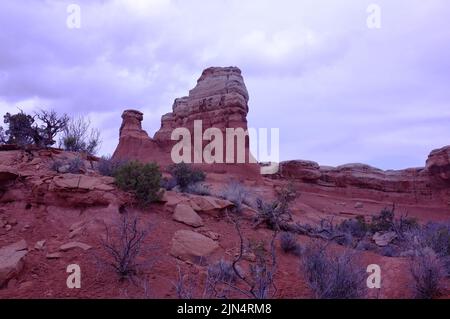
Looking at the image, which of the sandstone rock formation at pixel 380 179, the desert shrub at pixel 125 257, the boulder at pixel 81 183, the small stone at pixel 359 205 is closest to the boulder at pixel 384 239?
the desert shrub at pixel 125 257

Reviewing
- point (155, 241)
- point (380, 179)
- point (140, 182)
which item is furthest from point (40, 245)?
point (380, 179)

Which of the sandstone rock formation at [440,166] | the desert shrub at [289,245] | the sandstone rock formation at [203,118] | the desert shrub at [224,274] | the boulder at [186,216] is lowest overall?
the desert shrub at [224,274]

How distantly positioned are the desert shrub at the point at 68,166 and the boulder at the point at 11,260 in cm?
330

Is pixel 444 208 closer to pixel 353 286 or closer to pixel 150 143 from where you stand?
pixel 150 143

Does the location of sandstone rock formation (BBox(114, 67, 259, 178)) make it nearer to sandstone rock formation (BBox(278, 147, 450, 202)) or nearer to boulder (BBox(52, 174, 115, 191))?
sandstone rock formation (BBox(278, 147, 450, 202))

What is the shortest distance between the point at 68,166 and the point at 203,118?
15.8m

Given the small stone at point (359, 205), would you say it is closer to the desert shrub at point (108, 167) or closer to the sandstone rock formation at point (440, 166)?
the sandstone rock formation at point (440, 166)

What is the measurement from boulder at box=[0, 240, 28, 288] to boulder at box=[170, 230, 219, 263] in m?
2.18

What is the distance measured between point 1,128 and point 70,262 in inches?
588

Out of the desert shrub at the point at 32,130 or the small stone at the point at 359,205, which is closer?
the desert shrub at the point at 32,130

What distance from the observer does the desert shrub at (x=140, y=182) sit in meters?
7.58

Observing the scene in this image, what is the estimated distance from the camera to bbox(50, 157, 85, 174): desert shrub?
28.7 ft

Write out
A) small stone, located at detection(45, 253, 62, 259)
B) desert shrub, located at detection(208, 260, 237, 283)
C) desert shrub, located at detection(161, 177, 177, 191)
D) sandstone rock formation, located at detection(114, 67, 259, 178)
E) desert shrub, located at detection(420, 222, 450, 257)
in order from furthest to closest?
sandstone rock formation, located at detection(114, 67, 259, 178) → desert shrub, located at detection(161, 177, 177, 191) → desert shrub, located at detection(420, 222, 450, 257) → small stone, located at detection(45, 253, 62, 259) → desert shrub, located at detection(208, 260, 237, 283)

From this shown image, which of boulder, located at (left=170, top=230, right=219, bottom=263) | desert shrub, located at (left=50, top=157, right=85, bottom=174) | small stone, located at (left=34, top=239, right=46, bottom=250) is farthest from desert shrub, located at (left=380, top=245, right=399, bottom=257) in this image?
desert shrub, located at (left=50, top=157, right=85, bottom=174)
